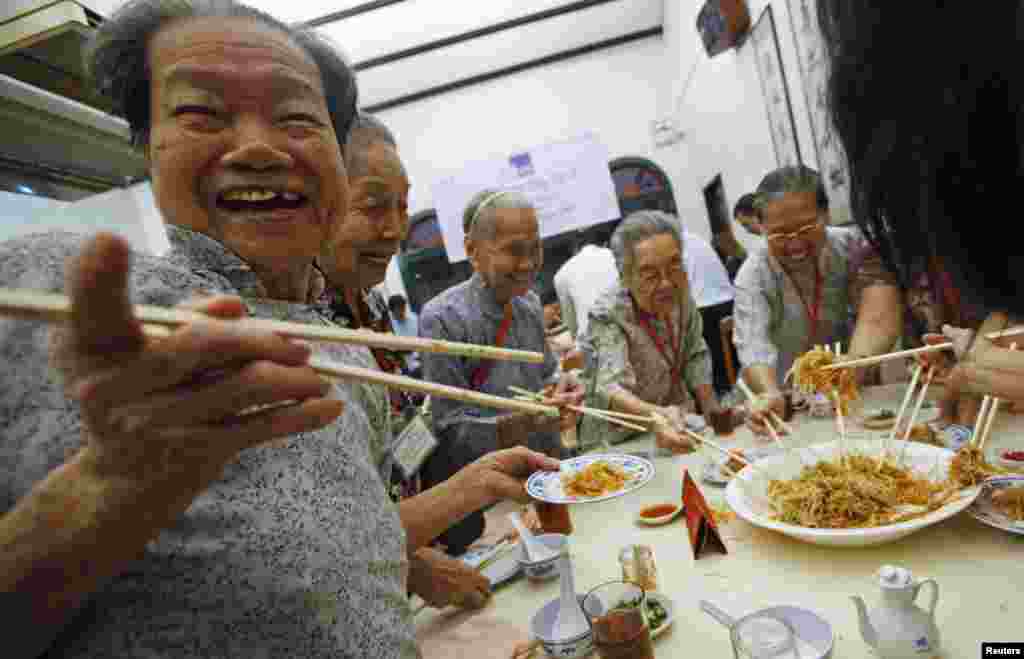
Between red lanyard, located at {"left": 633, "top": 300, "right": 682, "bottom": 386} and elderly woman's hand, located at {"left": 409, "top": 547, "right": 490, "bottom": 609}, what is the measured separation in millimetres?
1856

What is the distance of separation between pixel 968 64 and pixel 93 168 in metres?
4.65

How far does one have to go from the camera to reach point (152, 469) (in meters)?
0.47

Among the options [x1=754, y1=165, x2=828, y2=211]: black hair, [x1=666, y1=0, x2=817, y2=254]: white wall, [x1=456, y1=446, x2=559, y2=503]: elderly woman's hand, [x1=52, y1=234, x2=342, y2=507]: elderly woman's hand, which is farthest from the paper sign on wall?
[x1=52, y1=234, x2=342, y2=507]: elderly woman's hand

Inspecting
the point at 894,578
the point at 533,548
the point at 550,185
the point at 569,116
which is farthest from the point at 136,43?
the point at 569,116

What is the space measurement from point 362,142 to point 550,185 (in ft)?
19.5

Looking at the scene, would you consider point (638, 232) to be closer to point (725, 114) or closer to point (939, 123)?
point (939, 123)

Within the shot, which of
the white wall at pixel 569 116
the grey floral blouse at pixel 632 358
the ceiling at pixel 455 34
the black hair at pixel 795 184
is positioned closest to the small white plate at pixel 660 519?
the grey floral blouse at pixel 632 358

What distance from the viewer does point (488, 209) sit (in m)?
2.74

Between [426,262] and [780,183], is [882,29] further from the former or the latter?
[426,262]

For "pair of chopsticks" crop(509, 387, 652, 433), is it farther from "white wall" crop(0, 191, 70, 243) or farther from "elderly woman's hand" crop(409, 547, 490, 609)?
"white wall" crop(0, 191, 70, 243)

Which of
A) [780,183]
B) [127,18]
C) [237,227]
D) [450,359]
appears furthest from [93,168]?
[780,183]

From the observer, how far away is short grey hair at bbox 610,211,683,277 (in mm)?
2852

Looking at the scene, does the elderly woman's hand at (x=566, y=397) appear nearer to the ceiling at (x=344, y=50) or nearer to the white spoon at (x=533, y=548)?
the white spoon at (x=533, y=548)

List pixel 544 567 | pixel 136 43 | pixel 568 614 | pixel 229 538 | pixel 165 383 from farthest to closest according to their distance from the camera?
pixel 544 567, pixel 568 614, pixel 136 43, pixel 229 538, pixel 165 383
